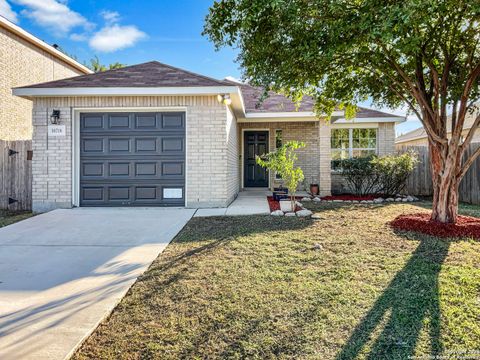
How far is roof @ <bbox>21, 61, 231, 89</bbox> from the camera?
7.48m

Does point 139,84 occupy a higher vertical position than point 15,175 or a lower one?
higher

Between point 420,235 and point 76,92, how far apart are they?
7.83 m

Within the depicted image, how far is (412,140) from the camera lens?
2322 centimetres

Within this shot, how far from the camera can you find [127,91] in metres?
7.41

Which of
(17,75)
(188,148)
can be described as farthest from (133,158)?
(17,75)

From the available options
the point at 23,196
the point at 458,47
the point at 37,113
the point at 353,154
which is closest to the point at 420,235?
the point at 458,47

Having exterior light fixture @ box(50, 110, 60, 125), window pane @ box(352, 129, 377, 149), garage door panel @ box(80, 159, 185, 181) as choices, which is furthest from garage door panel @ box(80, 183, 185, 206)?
A: window pane @ box(352, 129, 377, 149)

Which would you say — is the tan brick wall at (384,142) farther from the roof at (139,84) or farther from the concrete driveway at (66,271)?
the concrete driveway at (66,271)

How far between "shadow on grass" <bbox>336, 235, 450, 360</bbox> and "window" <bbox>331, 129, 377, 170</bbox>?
9.17 meters

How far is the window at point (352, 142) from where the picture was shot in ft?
40.3

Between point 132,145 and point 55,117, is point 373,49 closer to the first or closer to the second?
point 132,145

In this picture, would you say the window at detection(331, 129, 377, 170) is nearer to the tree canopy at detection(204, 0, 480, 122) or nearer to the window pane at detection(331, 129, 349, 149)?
the window pane at detection(331, 129, 349, 149)

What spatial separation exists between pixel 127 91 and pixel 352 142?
873 cm

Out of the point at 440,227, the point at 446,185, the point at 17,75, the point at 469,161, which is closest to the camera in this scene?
the point at 440,227
